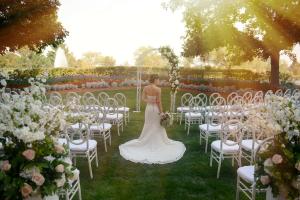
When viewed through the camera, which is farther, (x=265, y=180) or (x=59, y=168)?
(x=265, y=180)

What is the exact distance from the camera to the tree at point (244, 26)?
720 inches

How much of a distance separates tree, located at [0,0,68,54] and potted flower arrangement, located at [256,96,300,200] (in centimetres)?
1428

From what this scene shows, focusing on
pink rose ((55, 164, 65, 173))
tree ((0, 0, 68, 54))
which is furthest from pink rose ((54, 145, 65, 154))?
tree ((0, 0, 68, 54))

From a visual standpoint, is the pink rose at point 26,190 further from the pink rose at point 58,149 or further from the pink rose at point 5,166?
the pink rose at point 58,149

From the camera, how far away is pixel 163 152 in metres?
8.28

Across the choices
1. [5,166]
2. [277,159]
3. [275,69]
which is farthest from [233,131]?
[275,69]

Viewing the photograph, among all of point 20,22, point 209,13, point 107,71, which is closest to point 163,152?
point 20,22

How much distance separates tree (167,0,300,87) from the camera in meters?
18.3

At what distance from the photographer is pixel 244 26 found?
2072 centimetres

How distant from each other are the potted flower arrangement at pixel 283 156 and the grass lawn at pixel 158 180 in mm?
1941

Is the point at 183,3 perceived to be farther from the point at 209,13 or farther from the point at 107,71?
the point at 107,71

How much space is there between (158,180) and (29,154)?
11.7ft

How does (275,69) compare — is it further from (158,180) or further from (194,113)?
(158,180)

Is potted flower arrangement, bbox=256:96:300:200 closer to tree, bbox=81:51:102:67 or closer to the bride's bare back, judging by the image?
the bride's bare back
